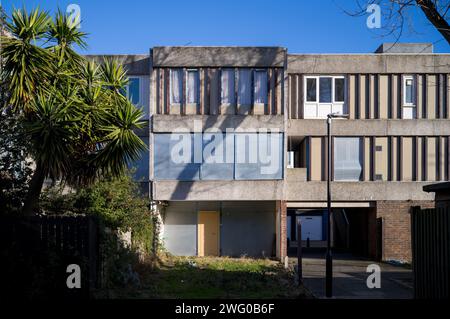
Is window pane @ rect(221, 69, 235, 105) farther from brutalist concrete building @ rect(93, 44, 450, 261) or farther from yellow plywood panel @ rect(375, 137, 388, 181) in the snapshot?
yellow plywood panel @ rect(375, 137, 388, 181)

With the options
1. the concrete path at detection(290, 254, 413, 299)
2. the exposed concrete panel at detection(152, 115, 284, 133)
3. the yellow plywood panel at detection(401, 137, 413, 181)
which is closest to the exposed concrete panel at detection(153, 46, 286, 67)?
the exposed concrete panel at detection(152, 115, 284, 133)

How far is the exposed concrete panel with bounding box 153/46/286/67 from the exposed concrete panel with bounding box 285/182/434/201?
5.96 meters

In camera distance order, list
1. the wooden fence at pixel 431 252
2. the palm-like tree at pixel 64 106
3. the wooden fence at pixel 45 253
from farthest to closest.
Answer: the palm-like tree at pixel 64 106
the wooden fence at pixel 45 253
the wooden fence at pixel 431 252

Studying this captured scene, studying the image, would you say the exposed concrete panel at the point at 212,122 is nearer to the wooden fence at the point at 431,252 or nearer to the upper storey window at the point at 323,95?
the upper storey window at the point at 323,95

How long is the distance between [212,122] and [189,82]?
7.07 ft

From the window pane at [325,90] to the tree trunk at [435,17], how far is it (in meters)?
13.9

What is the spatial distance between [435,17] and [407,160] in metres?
14.7

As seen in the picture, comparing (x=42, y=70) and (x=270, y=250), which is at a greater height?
(x=42, y=70)

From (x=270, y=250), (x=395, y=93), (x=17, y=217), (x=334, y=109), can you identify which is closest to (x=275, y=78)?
(x=334, y=109)

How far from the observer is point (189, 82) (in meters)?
23.7

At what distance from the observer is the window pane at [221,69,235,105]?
2361cm

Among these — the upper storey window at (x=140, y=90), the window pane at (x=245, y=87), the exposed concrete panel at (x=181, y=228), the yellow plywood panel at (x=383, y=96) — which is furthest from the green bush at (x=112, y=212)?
the yellow plywood panel at (x=383, y=96)

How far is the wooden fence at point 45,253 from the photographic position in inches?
405
